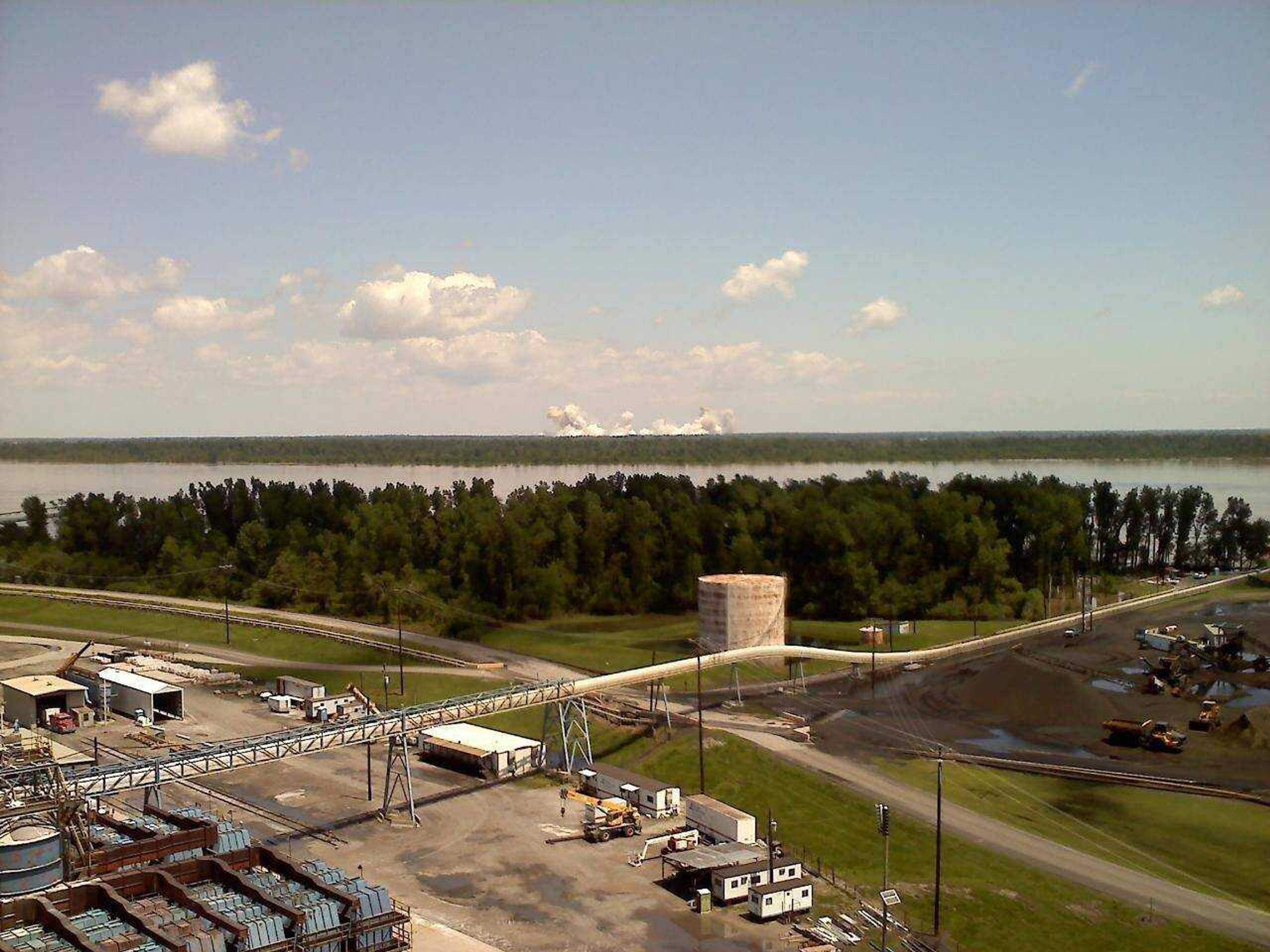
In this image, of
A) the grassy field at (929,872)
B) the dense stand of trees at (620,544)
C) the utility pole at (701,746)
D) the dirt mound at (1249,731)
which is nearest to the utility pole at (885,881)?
the grassy field at (929,872)

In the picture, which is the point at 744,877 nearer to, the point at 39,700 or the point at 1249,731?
the point at 1249,731

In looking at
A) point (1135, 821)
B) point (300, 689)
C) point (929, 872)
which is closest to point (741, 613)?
point (300, 689)

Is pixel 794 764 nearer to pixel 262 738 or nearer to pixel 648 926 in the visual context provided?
pixel 648 926

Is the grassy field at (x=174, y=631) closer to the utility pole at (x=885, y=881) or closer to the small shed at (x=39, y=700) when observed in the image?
the small shed at (x=39, y=700)

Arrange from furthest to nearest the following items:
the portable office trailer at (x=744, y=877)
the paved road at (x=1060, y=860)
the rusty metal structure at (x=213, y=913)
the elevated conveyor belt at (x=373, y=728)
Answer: the elevated conveyor belt at (x=373, y=728) → the portable office trailer at (x=744, y=877) → the paved road at (x=1060, y=860) → the rusty metal structure at (x=213, y=913)

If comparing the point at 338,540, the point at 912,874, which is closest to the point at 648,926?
the point at 912,874

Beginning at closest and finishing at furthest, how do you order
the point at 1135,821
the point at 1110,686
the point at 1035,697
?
the point at 1135,821 → the point at 1035,697 → the point at 1110,686

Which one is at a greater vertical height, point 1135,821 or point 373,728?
point 373,728
